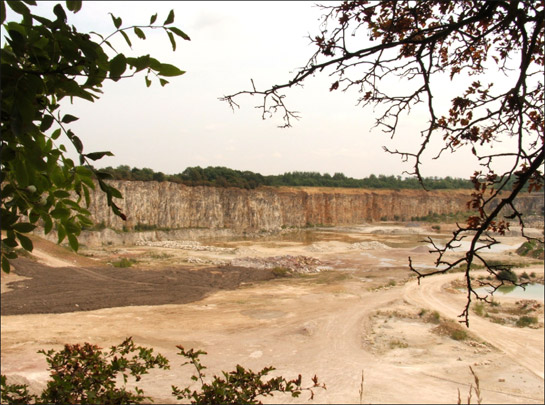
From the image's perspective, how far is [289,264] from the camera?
33531 millimetres

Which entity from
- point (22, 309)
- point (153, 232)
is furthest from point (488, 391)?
point (153, 232)

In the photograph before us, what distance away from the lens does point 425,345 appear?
51.6 feet

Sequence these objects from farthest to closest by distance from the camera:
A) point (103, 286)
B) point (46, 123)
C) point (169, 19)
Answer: point (103, 286) < point (169, 19) < point (46, 123)

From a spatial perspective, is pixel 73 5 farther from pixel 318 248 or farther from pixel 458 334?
pixel 318 248

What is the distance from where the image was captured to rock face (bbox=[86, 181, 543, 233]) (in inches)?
2039

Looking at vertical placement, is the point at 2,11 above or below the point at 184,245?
above

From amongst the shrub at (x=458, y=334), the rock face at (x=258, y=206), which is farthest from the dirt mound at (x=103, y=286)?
the rock face at (x=258, y=206)

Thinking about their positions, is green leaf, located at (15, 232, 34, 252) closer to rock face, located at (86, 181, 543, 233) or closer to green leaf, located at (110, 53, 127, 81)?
green leaf, located at (110, 53, 127, 81)

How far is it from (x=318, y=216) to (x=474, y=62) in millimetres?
73373

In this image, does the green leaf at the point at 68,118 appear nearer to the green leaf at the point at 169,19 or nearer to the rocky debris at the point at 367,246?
the green leaf at the point at 169,19

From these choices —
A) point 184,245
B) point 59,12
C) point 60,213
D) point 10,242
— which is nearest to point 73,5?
point 59,12

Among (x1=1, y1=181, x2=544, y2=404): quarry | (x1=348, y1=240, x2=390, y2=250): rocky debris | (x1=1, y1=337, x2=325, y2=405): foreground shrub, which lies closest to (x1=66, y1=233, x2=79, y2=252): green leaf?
(x1=1, y1=337, x2=325, y2=405): foreground shrub

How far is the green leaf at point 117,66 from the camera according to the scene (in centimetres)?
125

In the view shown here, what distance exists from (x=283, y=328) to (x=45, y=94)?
16703 millimetres
